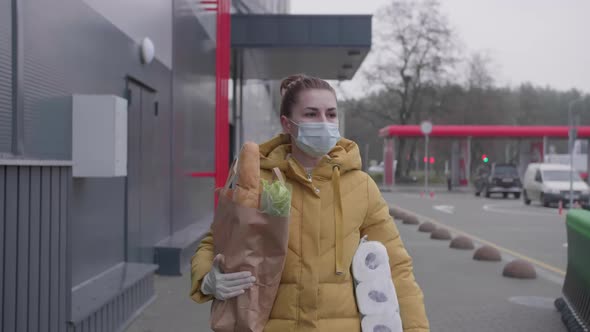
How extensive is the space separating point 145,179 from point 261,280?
6029 mm

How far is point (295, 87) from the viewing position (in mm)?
2404

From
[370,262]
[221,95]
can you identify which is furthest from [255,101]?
[370,262]

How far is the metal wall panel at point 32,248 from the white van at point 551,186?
21.3 m

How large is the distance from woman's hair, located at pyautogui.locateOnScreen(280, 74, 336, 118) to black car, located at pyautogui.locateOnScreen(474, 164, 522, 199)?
2876 centimetres

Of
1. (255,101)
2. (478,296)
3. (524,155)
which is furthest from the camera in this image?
(524,155)

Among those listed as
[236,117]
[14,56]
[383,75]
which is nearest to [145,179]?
[14,56]

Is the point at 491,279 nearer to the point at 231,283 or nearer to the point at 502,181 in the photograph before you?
the point at 231,283

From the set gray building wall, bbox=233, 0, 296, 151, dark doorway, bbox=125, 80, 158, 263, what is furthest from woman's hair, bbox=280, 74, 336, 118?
gray building wall, bbox=233, 0, 296, 151

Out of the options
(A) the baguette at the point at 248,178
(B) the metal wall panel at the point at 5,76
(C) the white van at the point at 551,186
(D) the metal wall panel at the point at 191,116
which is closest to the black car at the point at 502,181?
(C) the white van at the point at 551,186

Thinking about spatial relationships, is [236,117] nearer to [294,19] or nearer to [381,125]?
[294,19]

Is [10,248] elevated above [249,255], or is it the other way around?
[249,255]

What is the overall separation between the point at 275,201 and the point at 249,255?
209 millimetres

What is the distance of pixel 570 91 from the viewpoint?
65.1m

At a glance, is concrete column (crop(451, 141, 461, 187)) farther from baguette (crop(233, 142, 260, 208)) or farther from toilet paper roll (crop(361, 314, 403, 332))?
baguette (crop(233, 142, 260, 208))
